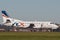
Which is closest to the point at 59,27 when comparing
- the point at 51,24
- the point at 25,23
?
the point at 51,24

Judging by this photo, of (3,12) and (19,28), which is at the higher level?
(3,12)

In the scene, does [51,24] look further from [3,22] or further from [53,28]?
[3,22]

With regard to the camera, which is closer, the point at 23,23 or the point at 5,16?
the point at 23,23

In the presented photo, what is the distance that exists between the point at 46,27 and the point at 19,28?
10.8 meters

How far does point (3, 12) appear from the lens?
10650 centimetres

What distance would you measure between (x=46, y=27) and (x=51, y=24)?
9.68 feet

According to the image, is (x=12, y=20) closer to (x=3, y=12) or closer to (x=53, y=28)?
(x=3, y=12)

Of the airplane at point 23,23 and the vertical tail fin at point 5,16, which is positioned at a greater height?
the vertical tail fin at point 5,16

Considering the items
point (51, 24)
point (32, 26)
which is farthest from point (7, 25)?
point (51, 24)

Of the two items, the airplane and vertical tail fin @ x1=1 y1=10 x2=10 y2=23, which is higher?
vertical tail fin @ x1=1 y1=10 x2=10 y2=23

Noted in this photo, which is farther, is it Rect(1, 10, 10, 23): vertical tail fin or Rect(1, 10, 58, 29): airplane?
Rect(1, 10, 10, 23): vertical tail fin

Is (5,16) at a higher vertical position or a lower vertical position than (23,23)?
higher

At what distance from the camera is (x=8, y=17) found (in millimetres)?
103875

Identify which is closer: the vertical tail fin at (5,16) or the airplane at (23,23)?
the airplane at (23,23)
